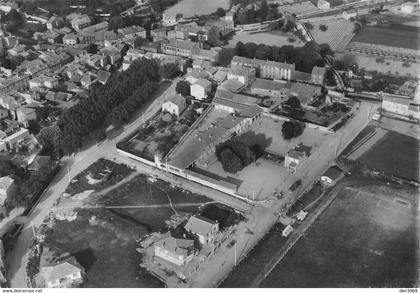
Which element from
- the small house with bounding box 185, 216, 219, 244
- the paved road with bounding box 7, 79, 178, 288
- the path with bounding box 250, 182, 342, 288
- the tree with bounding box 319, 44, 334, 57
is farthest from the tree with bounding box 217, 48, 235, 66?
the small house with bounding box 185, 216, 219, 244

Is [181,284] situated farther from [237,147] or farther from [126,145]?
[126,145]

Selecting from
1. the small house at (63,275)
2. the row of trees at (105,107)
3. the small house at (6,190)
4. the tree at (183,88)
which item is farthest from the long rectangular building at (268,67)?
the small house at (63,275)

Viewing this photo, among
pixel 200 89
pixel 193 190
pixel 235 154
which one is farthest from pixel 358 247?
pixel 200 89

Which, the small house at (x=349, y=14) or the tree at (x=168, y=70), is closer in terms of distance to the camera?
the tree at (x=168, y=70)

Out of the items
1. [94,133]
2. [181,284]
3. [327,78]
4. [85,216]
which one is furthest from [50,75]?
[181,284]

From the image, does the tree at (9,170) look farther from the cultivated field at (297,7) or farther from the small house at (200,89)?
the cultivated field at (297,7)

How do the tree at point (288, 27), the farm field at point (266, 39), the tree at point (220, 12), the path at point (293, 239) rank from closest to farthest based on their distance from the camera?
the path at point (293, 239), the farm field at point (266, 39), the tree at point (288, 27), the tree at point (220, 12)

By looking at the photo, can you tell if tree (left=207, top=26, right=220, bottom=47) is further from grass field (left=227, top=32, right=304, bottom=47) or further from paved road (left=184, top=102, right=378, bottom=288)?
paved road (left=184, top=102, right=378, bottom=288)
